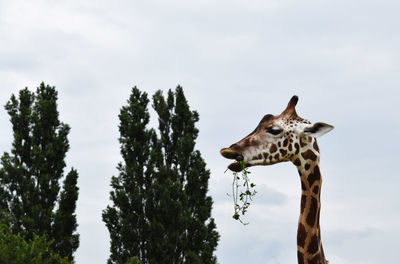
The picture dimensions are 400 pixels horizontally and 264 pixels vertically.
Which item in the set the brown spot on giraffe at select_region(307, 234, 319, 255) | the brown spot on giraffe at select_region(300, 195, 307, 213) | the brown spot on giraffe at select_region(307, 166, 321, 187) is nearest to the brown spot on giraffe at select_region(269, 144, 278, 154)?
the brown spot on giraffe at select_region(307, 166, 321, 187)

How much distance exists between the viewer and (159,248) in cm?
1870

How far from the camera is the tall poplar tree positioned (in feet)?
63.9

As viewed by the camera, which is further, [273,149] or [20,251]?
[20,251]

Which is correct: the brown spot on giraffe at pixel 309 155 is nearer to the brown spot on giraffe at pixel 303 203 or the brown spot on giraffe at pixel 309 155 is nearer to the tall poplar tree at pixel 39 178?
the brown spot on giraffe at pixel 303 203

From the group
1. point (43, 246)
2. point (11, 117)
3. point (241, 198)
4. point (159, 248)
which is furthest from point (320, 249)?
point (11, 117)

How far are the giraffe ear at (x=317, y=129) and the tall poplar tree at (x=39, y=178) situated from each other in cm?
1452

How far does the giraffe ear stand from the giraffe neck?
0.18 metres

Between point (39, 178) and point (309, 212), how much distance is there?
600 inches

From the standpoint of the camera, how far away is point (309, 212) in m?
6.24

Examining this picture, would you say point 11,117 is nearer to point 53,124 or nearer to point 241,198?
point 53,124

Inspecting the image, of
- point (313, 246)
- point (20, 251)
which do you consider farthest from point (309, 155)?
point (20, 251)

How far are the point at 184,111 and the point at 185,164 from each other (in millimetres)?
1957

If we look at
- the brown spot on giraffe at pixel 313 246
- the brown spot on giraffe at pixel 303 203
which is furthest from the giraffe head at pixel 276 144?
the brown spot on giraffe at pixel 313 246

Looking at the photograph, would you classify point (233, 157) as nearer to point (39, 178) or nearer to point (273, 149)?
point (273, 149)
